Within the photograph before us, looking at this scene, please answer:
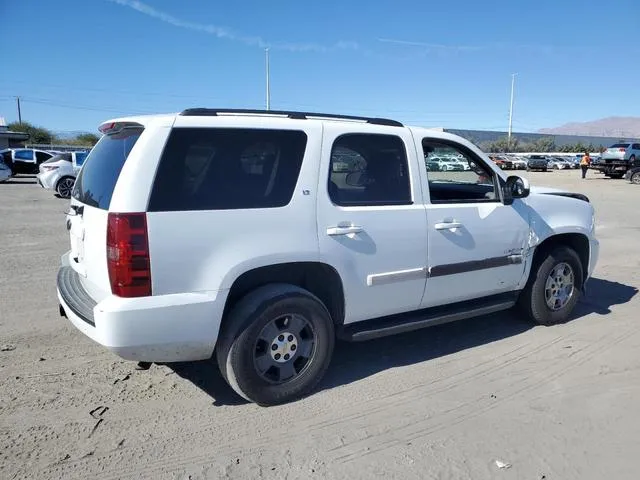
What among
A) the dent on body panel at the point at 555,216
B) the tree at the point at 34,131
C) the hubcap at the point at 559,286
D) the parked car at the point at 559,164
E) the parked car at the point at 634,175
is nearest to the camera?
the dent on body panel at the point at 555,216

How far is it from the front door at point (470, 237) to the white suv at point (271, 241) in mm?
14

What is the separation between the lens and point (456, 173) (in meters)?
5.59

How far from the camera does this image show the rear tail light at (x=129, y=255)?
3.07 metres

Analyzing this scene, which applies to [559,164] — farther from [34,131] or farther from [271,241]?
[34,131]

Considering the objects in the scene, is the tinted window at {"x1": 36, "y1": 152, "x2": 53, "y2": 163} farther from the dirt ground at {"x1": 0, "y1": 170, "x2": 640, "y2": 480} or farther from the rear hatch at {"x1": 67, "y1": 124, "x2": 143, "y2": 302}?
the rear hatch at {"x1": 67, "y1": 124, "x2": 143, "y2": 302}

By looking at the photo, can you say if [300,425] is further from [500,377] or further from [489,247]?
[489,247]

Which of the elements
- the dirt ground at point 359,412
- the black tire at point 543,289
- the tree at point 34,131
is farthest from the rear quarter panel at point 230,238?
the tree at point 34,131

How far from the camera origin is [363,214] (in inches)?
152

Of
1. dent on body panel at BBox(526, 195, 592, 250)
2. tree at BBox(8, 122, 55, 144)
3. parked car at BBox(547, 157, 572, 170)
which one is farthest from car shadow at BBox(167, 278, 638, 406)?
tree at BBox(8, 122, 55, 144)

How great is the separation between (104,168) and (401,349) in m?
2.88

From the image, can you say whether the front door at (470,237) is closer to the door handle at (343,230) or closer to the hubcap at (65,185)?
the door handle at (343,230)

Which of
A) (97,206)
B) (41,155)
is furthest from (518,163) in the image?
(97,206)

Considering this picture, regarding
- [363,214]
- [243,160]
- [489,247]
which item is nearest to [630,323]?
[489,247]

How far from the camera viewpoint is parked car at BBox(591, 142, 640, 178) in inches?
1187
